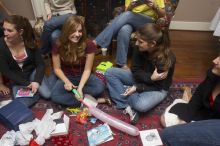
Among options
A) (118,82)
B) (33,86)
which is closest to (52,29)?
(33,86)

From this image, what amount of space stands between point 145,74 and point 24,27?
1.01 m

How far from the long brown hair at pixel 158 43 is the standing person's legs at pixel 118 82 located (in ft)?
1.01

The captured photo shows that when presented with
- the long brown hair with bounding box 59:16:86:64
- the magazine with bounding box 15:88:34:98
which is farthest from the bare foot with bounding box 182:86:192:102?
the magazine with bounding box 15:88:34:98

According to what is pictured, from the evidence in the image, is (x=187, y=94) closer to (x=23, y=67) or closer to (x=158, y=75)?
(x=158, y=75)

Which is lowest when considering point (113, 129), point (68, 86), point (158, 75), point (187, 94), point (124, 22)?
point (113, 129)

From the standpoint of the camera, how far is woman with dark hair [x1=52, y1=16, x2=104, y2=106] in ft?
6.26

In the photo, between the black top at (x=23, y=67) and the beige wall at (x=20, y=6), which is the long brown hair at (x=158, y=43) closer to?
the black top at (x=23, y=67)

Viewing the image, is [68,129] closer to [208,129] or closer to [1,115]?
[1,115]

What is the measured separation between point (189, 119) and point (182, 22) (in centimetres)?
191

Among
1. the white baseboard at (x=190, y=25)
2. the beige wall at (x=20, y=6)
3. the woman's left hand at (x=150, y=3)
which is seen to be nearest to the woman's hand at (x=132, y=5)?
the woman's left hand at (x=150, y=3)

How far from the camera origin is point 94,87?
6.89ft

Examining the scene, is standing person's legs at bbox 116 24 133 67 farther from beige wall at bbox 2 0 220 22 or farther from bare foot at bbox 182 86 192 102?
beige wall at bbox 2 0 220 22

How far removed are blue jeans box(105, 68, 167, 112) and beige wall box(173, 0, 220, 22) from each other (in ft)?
4.91

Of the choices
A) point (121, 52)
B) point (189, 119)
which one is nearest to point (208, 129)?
point (189, 119)
